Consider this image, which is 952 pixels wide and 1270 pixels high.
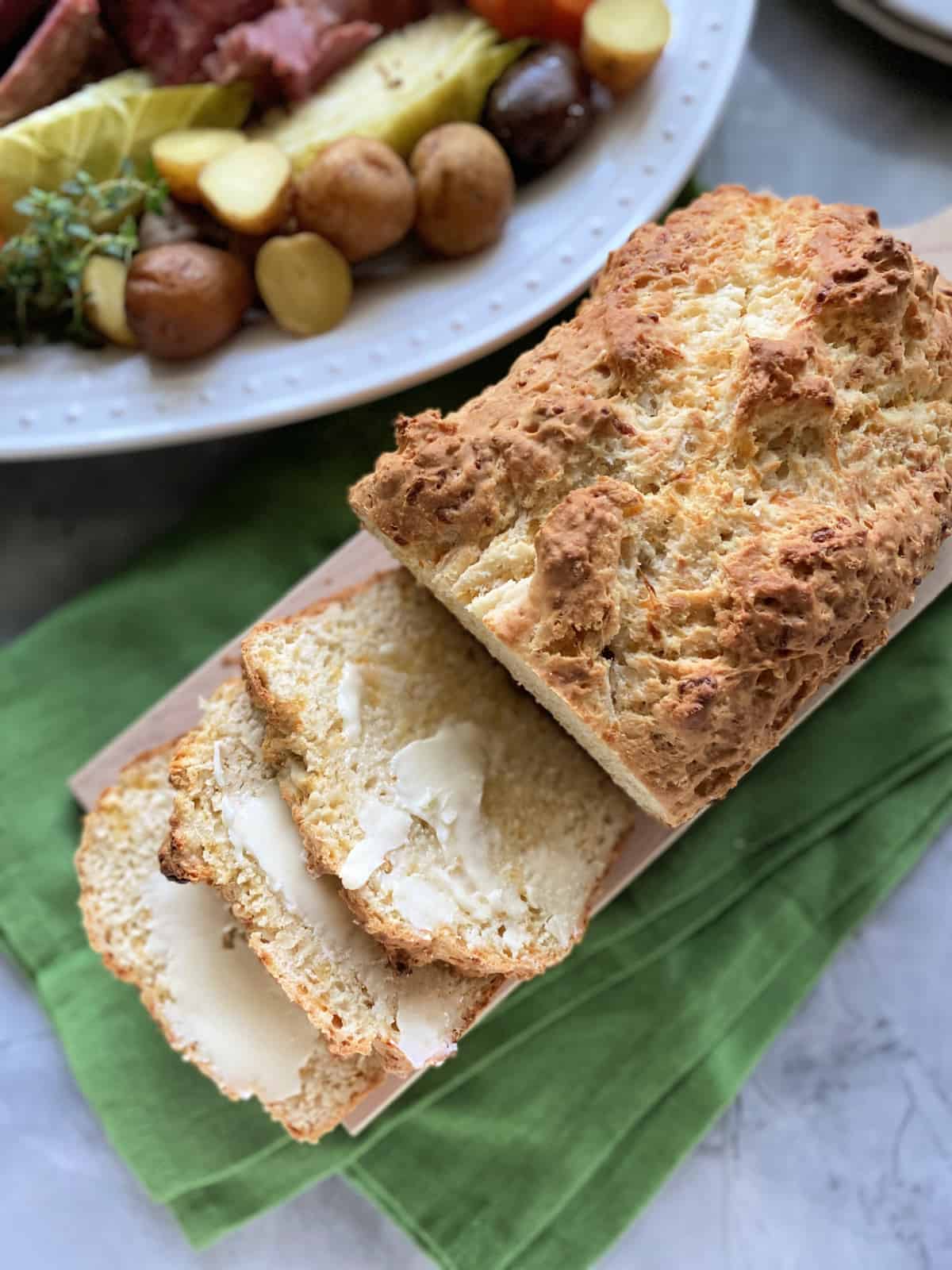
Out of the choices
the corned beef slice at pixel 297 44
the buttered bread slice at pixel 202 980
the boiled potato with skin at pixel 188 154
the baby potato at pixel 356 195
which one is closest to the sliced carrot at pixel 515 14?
the corned beef slice at pixel 297 44

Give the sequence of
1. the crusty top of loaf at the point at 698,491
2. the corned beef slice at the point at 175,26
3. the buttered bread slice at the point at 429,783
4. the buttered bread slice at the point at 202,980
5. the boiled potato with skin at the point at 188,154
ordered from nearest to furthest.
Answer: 1. the crusty top of loaf at the point at 698,491
2. the buttered bread slice at the point at 429,783
3. the buttered bread slice at the point at 202,980
4. the boiled potato with skin at the point at 188,154
5. the corned beef slice at the point at 175,26

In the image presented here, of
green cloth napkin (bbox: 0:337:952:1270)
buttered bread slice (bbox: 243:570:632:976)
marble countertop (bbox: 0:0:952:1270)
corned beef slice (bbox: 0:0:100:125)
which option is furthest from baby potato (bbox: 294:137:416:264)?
marble countertop (bbox: 0:0:952:1270)

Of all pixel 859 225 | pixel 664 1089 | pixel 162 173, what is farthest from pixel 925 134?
pixel 664 1089

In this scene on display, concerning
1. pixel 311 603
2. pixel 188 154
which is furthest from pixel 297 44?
pixel 311 603

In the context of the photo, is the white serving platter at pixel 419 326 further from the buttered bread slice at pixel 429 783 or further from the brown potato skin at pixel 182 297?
the buttered bread slice at pixel 429 783

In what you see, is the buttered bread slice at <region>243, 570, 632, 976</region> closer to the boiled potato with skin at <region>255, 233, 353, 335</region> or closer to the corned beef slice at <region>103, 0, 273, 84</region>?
the boiled potato with skin at <region>255, 233, 353, 335</region>

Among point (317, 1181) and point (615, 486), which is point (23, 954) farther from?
point (615, 486)

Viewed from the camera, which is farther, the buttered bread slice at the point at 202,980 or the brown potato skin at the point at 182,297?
the brown potato skin at the point at 182,297
